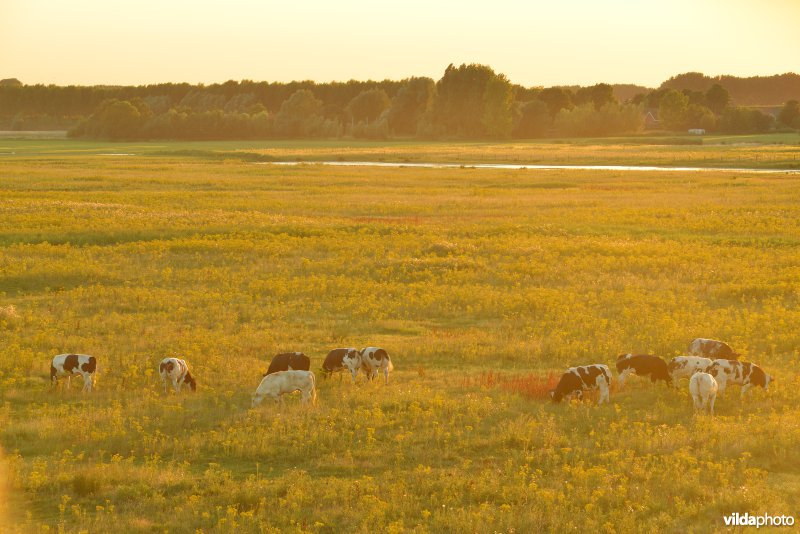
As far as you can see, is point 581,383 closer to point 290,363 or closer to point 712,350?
point 712,350

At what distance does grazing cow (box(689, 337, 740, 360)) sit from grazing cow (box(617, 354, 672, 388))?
6.28 feet

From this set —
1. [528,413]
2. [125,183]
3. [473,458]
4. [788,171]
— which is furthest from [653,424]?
[788,171]

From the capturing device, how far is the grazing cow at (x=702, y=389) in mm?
19531

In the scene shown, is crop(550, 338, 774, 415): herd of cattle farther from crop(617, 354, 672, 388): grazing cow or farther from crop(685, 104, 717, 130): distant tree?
crop(685, 104, 717, 130): distant tree

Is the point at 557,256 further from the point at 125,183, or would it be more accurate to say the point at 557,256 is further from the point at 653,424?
the point at 125,183

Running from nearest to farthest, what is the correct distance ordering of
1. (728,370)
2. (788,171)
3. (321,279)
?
(728,370) < (321,279) < (788,171)

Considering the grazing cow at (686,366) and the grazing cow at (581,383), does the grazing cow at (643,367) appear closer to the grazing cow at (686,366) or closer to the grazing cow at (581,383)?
the grazing cow at (686,366)

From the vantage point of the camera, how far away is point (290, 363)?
2167 centimetres

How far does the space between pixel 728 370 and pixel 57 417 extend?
48.3 ft

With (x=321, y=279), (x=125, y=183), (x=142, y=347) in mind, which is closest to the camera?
(x=142, y=347)

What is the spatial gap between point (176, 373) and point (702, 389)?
38.3 feet

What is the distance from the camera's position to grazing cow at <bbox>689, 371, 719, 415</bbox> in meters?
19.5

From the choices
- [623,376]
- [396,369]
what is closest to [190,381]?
[396,369]

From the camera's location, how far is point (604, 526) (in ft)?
45.2
